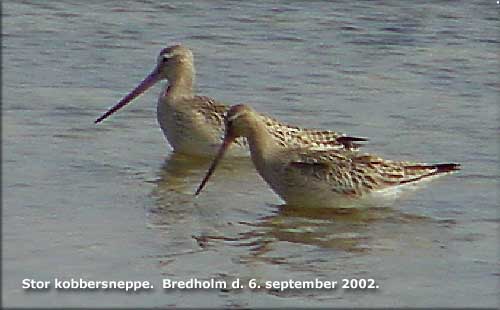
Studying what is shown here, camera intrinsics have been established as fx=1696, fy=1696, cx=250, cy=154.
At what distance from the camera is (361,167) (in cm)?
1141

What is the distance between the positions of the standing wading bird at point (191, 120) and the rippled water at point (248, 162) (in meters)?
0.17

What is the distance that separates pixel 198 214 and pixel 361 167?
126 cm

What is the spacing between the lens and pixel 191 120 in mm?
12984

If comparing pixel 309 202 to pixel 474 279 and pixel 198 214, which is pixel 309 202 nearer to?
pixel 198 214

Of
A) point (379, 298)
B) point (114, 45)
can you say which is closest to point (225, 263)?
point (379, 298)

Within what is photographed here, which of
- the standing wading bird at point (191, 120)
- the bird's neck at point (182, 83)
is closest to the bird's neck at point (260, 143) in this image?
the standing wading bird at point (191, 120)

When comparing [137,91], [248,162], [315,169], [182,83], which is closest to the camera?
[315,169]

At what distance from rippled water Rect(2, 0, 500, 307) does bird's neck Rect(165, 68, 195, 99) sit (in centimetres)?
36

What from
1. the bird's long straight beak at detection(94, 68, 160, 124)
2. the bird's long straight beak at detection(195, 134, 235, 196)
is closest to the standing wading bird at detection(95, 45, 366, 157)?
the bird's long straight beak at detection(94, 68, 160, 124)

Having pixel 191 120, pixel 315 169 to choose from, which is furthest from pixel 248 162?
pixel 315 169

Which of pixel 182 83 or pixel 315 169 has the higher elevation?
pixel 182 83

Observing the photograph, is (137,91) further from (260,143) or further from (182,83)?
(260,143)

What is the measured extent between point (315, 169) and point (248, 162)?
57.2 inches

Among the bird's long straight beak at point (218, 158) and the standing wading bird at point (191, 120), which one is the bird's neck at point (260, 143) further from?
the standing wading bird at point (191, 120)
